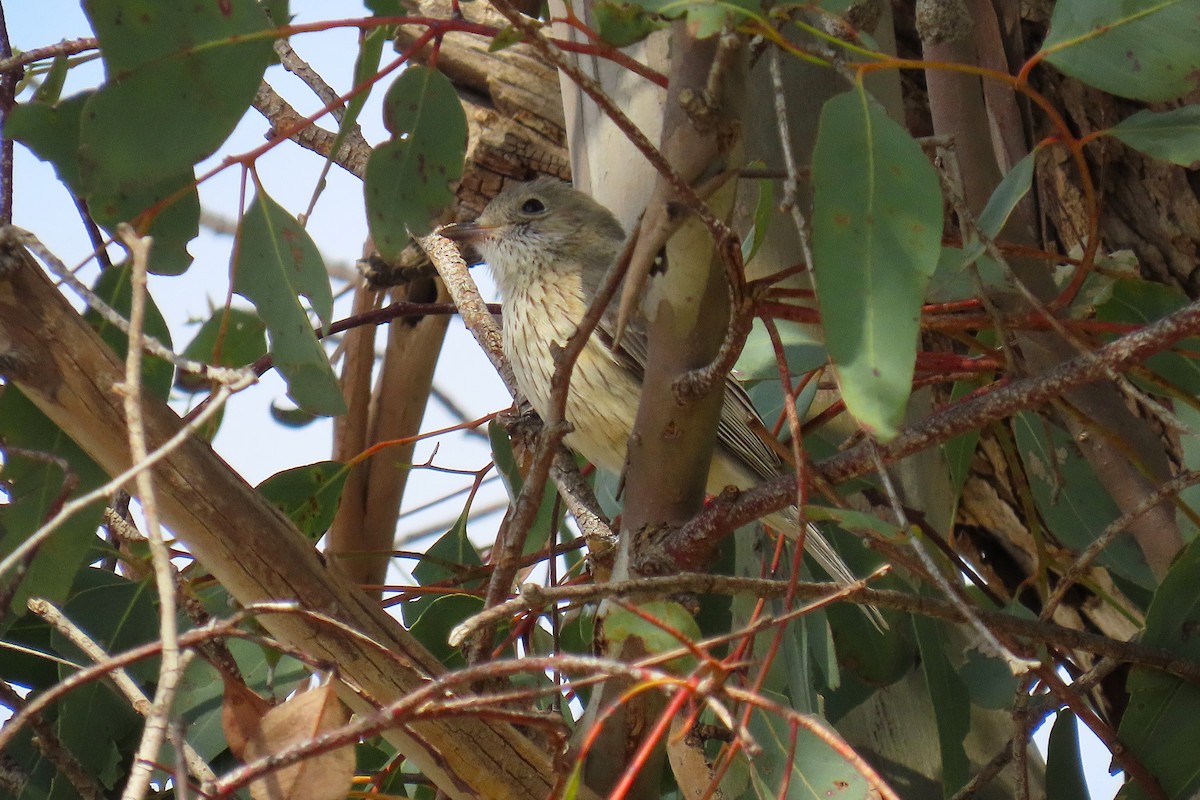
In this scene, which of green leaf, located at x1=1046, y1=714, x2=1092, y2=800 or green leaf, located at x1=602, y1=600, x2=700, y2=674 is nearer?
green leaf, located at x1=602, y1=600, x2=700, y2=674

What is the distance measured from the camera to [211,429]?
1933 mm

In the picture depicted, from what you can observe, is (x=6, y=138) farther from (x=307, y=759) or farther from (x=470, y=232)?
(x=470, y=232)

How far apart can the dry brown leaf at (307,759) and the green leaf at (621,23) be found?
683mm

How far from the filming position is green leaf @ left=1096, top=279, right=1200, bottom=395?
1.83m

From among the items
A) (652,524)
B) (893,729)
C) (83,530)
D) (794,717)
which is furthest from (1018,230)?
(83,530)

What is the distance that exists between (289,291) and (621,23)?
536 millimetres

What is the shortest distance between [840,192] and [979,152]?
1341 millimetres

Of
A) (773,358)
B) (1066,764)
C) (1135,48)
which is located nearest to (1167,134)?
(1135,48)

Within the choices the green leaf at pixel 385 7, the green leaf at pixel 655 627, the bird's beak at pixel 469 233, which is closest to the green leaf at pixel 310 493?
the green leaf at pixel 385 7

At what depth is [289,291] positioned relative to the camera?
146cm

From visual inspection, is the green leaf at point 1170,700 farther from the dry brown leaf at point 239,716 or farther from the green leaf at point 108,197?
Answer: the green leaf at point 108,197

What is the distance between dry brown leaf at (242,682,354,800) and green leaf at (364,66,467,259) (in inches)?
26.8

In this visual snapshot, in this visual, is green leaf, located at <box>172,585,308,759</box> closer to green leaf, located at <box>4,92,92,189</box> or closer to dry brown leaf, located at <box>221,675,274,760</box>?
dry brown leaf, located at <box>221,675,274,760</box>

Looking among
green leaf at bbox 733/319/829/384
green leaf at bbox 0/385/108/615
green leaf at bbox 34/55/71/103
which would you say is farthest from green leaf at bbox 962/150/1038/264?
green leaf at bbox 34/55/71/103
